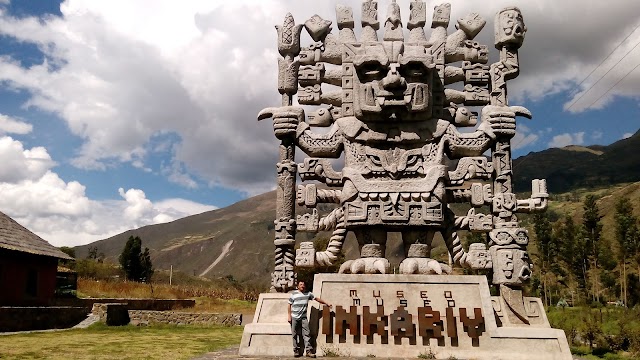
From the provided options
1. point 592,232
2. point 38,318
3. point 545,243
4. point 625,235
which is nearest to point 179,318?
point 38,318

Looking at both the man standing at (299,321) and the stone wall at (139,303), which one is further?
the stone wall at (139,303)

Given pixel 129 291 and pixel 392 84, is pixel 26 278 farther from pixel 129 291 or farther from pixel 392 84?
pixel 392 84

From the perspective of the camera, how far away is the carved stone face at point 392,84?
397 inches

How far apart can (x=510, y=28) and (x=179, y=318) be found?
1630 cm

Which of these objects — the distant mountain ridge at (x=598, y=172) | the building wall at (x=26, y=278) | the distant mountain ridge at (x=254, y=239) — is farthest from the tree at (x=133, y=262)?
the distant mountain ridge at (x=598, y=172)

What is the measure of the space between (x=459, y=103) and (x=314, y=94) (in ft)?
10.4

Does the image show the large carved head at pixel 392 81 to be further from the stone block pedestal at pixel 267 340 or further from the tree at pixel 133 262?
the tree at pixel 133 262

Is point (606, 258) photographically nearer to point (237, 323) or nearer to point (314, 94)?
point (237, 323)

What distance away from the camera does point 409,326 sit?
26.7ft

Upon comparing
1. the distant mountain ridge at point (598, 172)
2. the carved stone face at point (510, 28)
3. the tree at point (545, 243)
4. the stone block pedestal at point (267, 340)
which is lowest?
the stone block pedestal at point (267, 340)

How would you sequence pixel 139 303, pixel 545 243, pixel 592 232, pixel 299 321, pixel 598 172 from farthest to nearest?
pixel 598 172 < pixel 545 243 < pixel 592 232 < pixel 139 303 < pixel 299 321

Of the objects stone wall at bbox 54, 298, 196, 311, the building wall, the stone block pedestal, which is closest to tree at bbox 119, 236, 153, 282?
stone wall at bbox 54, 298, 196, 311

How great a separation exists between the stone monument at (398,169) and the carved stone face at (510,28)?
26mm

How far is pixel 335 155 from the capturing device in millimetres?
10633
